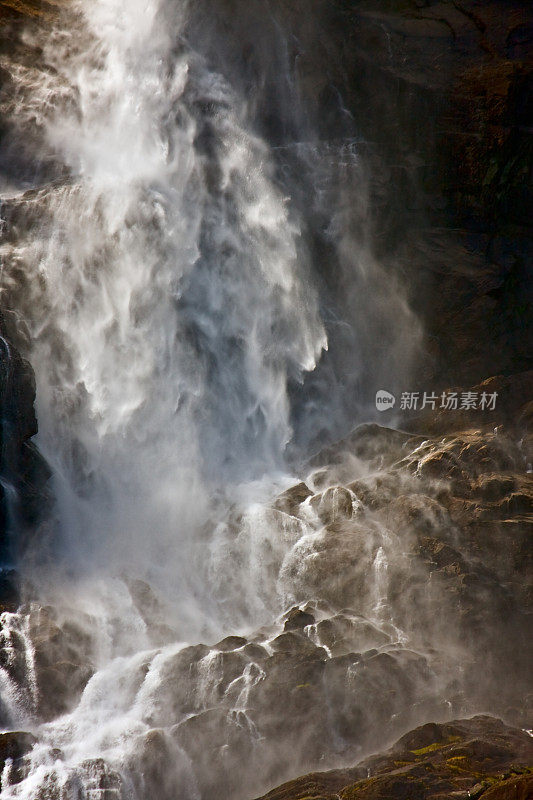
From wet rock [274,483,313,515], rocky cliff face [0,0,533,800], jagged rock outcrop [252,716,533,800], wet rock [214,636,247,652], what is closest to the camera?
jagged rock outcrop [252,716,533,800]

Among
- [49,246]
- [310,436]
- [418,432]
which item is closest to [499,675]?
[418,432]

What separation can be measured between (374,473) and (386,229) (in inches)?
414

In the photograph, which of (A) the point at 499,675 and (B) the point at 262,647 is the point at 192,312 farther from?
(A) the point at 499,675

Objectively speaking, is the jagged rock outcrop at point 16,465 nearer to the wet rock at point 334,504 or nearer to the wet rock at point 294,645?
the wet rock at point 294,645

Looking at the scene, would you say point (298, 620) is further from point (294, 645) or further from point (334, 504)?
point (334, 504)

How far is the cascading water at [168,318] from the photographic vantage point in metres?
28.5

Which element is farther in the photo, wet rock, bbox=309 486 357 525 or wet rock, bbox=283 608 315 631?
wet rock, bbox=309 486 357 525

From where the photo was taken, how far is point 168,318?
→ 3425 centimetres

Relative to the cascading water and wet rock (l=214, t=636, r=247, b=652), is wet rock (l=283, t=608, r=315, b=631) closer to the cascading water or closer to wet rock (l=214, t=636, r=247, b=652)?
wet rock (l=214, t=636, r=247, b=652)

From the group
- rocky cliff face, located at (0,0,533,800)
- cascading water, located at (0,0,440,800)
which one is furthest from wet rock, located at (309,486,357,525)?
cascading water, located at (0,0,440,800)

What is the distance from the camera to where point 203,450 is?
33562 mm

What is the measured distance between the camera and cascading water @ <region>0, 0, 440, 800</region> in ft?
93.6

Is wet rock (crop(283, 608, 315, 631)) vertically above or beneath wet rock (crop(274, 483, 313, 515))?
beneath

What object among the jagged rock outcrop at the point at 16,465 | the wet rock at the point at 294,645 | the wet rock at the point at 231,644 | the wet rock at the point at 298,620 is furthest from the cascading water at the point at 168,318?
the wet rock at the point at 294,645
